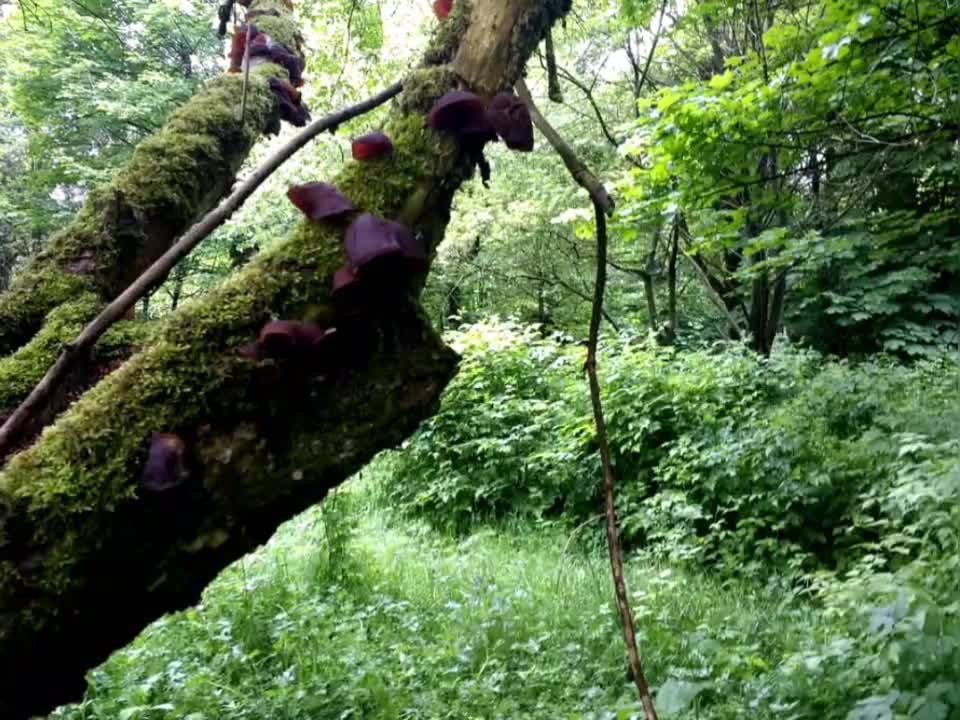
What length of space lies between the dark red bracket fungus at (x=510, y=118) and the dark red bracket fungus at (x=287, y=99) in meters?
1.74

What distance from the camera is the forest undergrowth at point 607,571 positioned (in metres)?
2.98

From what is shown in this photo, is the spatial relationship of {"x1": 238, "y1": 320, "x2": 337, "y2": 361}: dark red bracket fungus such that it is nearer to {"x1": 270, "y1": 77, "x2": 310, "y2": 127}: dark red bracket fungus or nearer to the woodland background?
the woodland background

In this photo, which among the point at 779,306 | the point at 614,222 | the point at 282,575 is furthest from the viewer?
the point at 779,306

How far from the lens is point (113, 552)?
3.86 feet

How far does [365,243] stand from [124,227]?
1258 millimetres

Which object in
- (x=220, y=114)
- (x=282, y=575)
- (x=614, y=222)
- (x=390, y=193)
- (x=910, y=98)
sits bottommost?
(x=282, y=575)

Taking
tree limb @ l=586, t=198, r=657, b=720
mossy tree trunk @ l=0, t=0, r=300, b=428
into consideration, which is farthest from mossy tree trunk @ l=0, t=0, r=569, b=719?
mossy tree trunk @ l=0, t=0, r=300, b=428

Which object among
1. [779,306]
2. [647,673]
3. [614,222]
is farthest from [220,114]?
[779,306]

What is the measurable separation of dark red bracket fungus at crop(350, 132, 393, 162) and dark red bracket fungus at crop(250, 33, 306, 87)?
1929 millimetres

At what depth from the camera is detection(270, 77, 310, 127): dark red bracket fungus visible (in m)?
2.89

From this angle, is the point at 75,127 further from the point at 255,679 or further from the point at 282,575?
the point at 255,679

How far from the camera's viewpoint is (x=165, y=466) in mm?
1159

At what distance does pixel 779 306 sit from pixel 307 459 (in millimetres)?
9759

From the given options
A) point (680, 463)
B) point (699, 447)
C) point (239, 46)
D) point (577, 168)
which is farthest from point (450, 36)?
point (699, 447)
